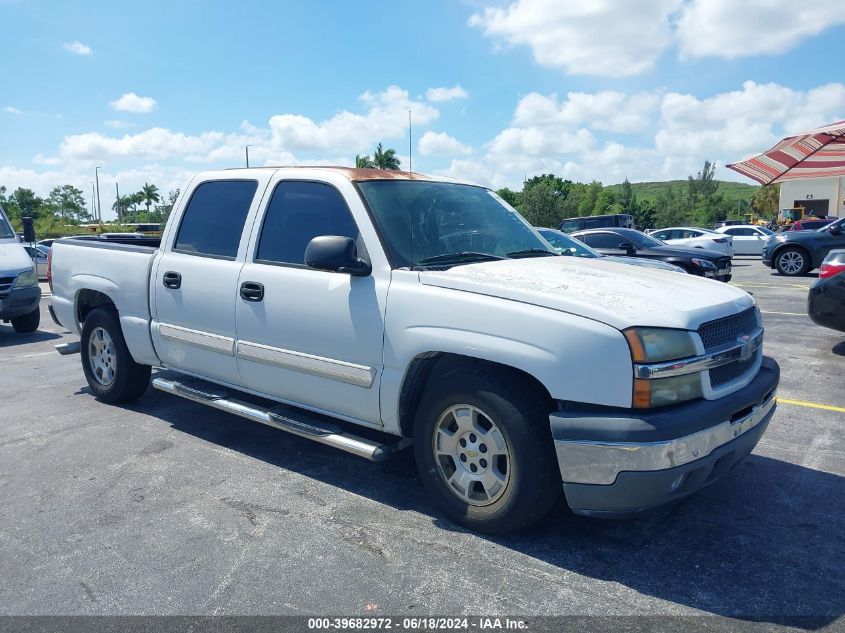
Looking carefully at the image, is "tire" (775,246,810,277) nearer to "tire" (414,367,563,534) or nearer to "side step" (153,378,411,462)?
"side step" (153,378,411,462)

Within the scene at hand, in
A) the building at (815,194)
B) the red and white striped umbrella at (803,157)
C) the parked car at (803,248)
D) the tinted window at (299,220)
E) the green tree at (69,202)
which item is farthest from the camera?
the green tree at (69,202)

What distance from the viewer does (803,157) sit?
566 inches

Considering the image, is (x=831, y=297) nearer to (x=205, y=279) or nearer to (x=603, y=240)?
(x=205, y=279)

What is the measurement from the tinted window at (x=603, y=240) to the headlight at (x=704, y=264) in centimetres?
150

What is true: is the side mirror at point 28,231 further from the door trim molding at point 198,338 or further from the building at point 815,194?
the building at point 815,194

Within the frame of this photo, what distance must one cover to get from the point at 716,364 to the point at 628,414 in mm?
589

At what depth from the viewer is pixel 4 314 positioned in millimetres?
9703

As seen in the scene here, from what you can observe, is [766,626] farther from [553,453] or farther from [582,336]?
[582,336]

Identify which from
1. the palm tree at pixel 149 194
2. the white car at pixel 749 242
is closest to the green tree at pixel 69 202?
the palm tree at pixel 149 194

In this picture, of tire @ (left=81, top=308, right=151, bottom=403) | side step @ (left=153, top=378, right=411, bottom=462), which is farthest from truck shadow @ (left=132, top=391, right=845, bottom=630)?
tire @ (left=81, top=308, right=151, bottom=403)

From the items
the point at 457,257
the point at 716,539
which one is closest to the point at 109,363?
the point at 457,257

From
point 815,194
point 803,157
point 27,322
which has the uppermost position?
point 815,194

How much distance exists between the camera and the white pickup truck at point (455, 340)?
Result: 2.93 meters

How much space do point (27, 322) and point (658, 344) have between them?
412 inches
